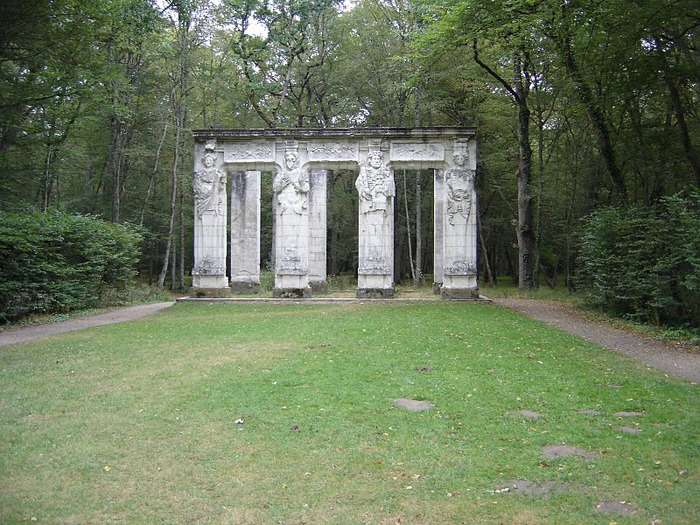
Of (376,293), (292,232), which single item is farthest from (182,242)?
(376,293)

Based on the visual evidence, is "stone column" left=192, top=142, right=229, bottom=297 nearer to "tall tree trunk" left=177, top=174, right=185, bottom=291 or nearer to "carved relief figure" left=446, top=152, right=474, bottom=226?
"carved relief figure" left=446, top=152, right=474, bottom=226

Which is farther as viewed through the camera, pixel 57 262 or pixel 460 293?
pixel 460 293

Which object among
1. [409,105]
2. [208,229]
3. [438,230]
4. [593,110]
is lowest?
[208,229]

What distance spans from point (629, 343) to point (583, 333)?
4.19 ft

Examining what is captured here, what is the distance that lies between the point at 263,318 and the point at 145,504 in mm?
10957

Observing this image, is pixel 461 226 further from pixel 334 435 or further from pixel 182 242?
pixel 182 242

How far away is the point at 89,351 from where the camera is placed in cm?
1021

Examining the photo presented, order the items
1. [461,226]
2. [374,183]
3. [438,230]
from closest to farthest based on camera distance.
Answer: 1. [461,226]
2. [374,183]
3. [438,230]

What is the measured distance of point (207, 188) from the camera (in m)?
21.0

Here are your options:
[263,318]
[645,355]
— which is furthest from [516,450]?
[263,318]

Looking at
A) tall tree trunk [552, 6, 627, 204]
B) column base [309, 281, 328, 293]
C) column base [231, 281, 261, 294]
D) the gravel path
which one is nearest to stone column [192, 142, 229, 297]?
the gravel path

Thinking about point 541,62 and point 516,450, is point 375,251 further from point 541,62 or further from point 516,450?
point 516,450

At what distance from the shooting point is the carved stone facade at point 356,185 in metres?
20.3

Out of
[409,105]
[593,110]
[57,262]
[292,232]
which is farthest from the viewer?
[409,105]
